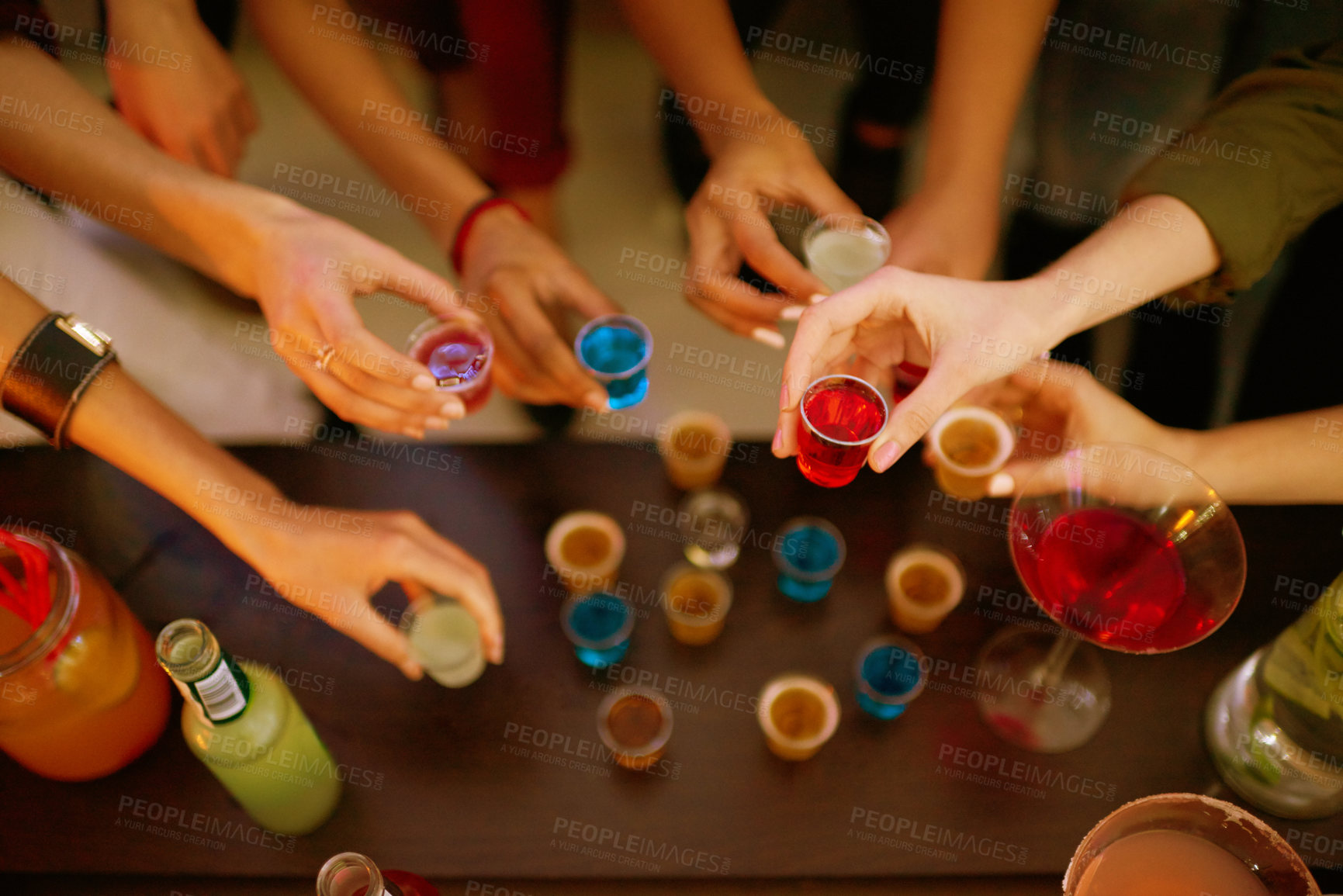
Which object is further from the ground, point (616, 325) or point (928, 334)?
point (928, 334)

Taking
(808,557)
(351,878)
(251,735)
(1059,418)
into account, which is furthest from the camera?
(1059,418)

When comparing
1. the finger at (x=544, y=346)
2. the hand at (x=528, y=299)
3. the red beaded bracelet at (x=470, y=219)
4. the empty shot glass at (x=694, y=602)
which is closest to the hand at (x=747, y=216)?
the hand at (x=528, y=299)

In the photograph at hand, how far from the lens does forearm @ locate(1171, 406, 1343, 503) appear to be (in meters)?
1.49

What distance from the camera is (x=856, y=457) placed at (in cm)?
127

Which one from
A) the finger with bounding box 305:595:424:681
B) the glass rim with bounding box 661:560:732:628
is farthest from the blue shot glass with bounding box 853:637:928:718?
the finger with bounding box 305:595:424:681

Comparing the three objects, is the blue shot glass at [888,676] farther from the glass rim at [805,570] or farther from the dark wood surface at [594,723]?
the glass rim at [805,570]

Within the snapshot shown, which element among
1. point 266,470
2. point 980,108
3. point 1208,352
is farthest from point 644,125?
point 266,470

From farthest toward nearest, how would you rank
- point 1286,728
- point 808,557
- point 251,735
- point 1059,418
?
1. point 1059,418
2. point 808,557
3. point 1286,728
4. point 251,735

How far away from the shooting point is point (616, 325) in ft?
6.32

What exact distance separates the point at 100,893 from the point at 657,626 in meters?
0.93

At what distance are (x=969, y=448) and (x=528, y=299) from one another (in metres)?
1.14

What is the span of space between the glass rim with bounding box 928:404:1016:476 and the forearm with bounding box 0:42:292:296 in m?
1.49

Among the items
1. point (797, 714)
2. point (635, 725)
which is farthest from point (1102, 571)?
point (635, 725)

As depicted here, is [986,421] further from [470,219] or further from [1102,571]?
[470,219]
